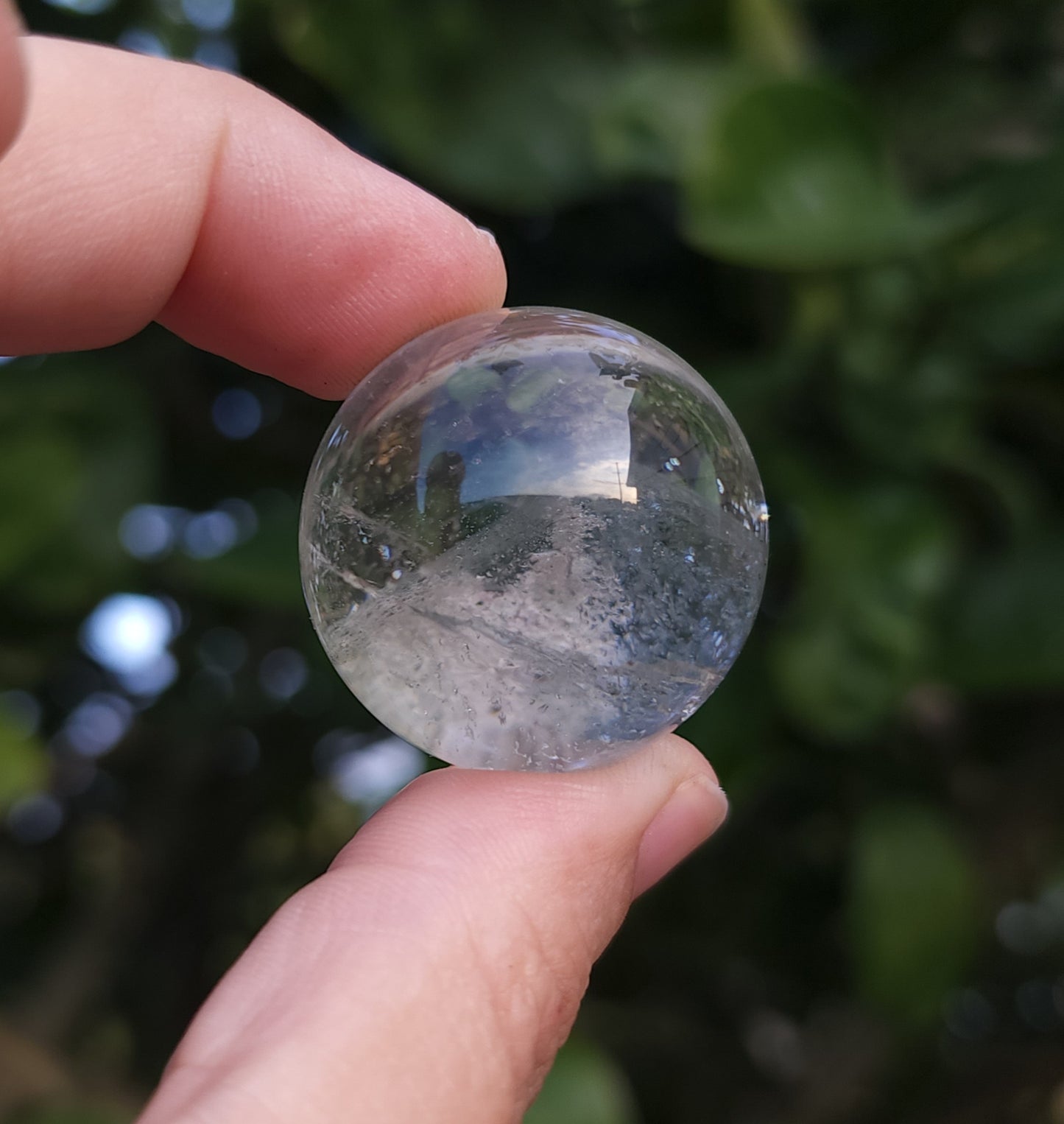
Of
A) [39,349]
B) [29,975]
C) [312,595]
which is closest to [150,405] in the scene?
[39,349]

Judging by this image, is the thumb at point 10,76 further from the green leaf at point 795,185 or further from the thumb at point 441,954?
the green leaf at point 795,185

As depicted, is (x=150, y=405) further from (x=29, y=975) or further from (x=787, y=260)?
(x=29, y=975)

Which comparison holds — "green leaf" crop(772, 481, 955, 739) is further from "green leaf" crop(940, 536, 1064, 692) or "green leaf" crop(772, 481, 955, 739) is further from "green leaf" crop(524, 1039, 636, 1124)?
"green leaf" crop(524, 1039, 636, 1124)

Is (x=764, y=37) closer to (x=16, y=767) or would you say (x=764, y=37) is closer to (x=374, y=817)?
(x=374, y=817)

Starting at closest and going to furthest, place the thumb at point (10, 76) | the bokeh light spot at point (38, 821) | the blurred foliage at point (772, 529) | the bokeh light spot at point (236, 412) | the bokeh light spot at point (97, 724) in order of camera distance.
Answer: the thumb at point (10, 76) → the blurred foliage at point (772, 529) → the bokeh light spot at point (236, 412) → the bokeh light spot at point (97, 724) → the bokeh light spot at point (38, 821)

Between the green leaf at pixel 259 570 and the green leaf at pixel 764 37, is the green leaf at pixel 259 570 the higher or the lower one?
the lower one

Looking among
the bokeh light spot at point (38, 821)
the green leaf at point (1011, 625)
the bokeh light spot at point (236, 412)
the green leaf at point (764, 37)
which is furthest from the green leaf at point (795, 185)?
the bokeh light spot at point (38, 821)
